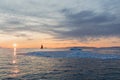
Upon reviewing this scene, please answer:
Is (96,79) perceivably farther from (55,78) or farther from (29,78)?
(29,78)

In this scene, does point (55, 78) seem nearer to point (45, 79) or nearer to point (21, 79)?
point (45, 79)

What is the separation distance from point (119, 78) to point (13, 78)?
42.5 feet

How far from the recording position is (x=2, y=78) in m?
24.2

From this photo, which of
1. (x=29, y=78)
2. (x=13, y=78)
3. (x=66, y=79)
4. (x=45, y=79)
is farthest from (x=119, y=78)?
(x=13, y=78)

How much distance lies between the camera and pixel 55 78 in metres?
24.5

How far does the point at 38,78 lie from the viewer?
2442cm

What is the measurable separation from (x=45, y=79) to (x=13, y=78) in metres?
4.03

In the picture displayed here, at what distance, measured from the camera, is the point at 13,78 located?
2455 centimetres

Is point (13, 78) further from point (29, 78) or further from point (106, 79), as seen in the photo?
point (106, 79)

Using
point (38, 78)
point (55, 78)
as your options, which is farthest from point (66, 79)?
point (38, 78)

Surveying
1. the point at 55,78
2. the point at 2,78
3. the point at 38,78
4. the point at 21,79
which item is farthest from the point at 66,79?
the point at 2,78

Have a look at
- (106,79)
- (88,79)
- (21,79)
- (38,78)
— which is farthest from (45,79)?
(106,79)

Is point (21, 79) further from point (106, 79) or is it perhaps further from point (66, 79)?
point (106, 79)

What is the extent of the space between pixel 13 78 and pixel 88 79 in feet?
29.8
